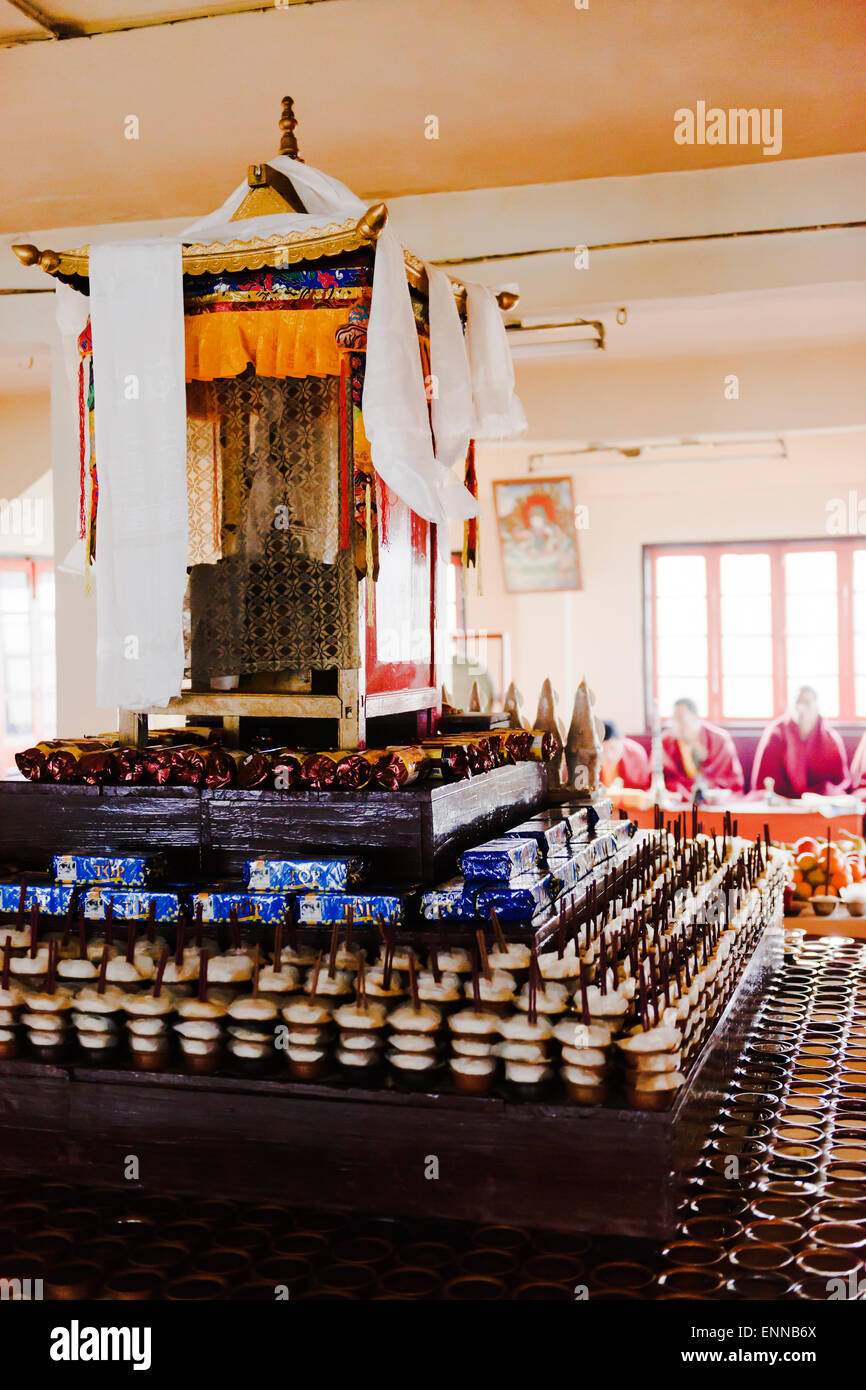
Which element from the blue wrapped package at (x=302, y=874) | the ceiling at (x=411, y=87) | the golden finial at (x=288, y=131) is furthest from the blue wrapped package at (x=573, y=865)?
the ceiling at (x=411, y=87)

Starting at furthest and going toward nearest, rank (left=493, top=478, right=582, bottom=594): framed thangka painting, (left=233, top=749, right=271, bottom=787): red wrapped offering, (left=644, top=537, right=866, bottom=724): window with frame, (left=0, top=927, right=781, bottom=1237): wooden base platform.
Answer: (left=644, top=537, right=866, bottom=724): window with frame
(left=493, top=478, right=582, bottom=594): framed thangka painting
(left=233, top=749, right=271, bottom=787): red wrapped offering
(left=0, top=927, right=781, bottom=1237): wooden base platform

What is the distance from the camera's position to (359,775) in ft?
8.61

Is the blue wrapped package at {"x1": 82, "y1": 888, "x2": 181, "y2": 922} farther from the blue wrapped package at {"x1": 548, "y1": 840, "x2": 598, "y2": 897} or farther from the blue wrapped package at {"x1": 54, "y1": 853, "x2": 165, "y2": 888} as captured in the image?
the blue wrapped package at {"x1": 548, "y1": 840, "x2": 598, "y2": 897}

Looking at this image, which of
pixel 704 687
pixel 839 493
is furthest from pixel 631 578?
pixel 839 493

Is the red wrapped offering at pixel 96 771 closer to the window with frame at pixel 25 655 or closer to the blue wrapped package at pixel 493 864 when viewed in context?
the blue wrapped package at pixel 493 864

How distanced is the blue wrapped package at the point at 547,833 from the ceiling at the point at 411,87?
2.12 metres

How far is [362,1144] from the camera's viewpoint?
1.96 metres

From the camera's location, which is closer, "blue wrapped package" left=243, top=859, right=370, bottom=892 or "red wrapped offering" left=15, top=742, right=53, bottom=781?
"blue wrapped package" left=243, top=859, right=370, bottom=892

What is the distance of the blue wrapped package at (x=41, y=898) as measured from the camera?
2518 millimetres

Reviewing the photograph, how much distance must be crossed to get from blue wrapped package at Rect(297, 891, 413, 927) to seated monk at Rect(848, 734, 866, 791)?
6292 millimetres

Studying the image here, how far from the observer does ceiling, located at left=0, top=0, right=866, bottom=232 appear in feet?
11.0

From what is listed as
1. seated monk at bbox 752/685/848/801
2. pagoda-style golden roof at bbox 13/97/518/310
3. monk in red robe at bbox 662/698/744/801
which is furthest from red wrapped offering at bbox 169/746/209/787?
seated monk at bbox 752/685/848/801

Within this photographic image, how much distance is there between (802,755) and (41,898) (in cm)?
655
